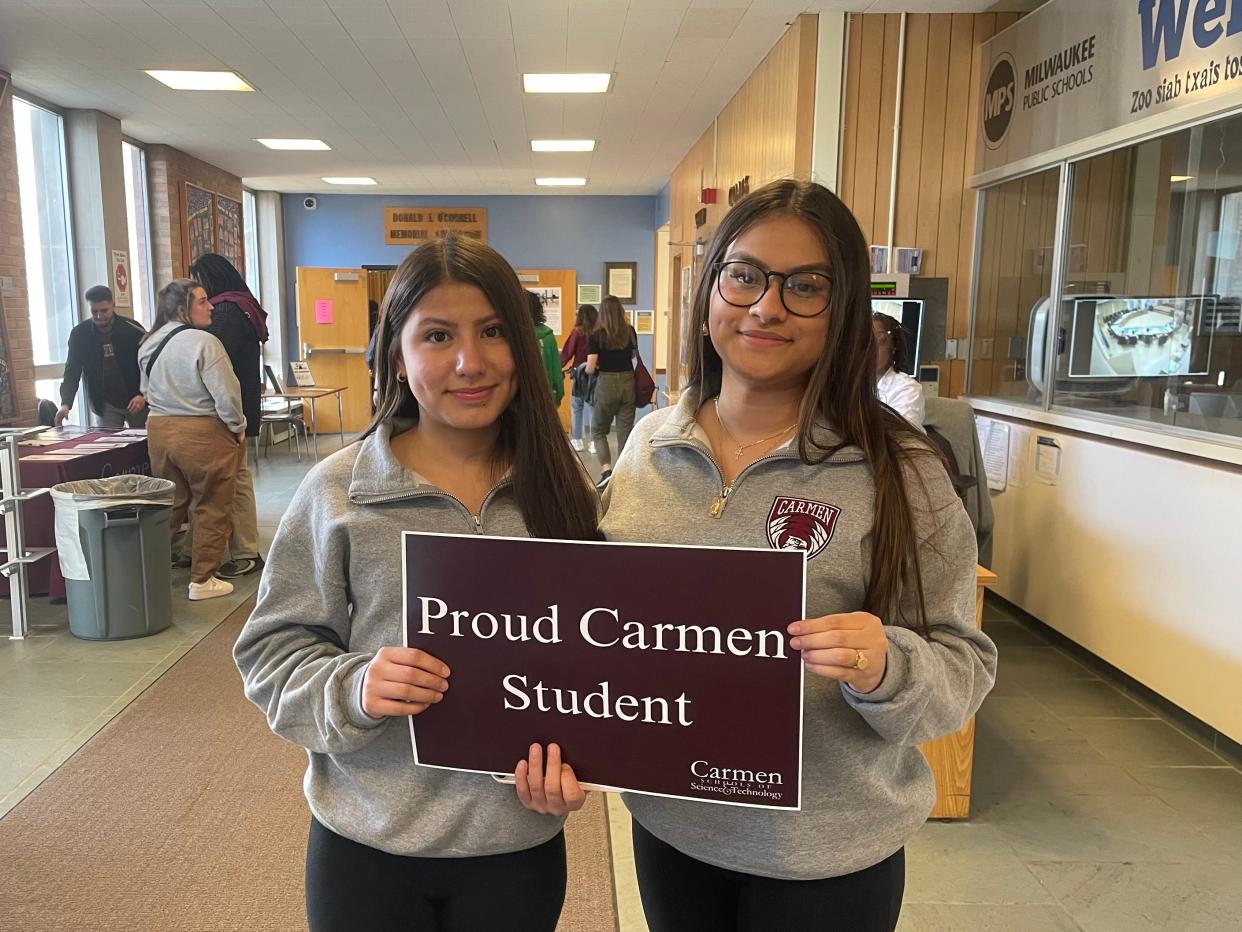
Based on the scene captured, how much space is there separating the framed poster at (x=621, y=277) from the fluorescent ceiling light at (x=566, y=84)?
6.15 m

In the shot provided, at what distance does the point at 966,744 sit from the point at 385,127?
23.9 ft

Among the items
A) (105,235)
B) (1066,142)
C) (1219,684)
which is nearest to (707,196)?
(1066,142)

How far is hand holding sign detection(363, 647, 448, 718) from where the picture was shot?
3.17 ft

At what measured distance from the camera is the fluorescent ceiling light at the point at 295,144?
28.3 feet

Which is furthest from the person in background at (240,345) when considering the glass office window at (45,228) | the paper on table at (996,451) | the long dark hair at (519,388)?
the long dark hair at (519,388)

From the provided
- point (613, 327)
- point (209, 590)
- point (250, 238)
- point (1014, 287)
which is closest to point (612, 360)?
point (613, 327)

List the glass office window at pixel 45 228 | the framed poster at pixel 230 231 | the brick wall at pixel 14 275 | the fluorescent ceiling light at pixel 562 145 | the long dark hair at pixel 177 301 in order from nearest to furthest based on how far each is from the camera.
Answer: the long dark hair at pixel 177 301
the brick wall at pixel 14 275
the glass office window at pixel 45 228
the fluorescent ceiling light at pixel 562 145
the framed poster at pixel 230 231

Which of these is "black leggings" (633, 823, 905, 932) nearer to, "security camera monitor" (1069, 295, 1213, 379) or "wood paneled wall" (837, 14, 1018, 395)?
"security camera monitor" (1069, 295, 1213, 379)

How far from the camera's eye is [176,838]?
2.52m

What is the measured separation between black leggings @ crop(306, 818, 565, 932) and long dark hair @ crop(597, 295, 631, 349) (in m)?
6.52

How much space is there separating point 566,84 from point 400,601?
6.14 metres

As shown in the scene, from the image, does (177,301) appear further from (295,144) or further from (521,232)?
(521,232)

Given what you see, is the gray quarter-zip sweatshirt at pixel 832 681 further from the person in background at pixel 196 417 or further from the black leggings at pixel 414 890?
the person in background at pixel 196 417

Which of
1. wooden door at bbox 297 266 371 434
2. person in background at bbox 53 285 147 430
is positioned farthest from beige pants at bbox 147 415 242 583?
wooden door at bbox 297 266 371 434
